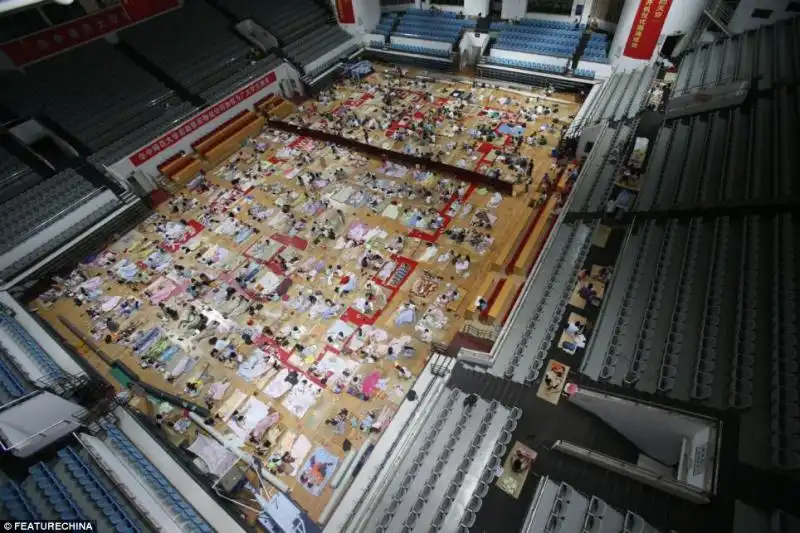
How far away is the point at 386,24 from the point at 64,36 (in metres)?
18.6

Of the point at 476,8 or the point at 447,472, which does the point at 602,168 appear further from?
the point at 476,8

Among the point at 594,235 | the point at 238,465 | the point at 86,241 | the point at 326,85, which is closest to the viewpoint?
the point at 238,465

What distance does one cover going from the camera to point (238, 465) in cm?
1031

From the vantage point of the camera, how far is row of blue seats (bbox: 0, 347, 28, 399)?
32.4 ft

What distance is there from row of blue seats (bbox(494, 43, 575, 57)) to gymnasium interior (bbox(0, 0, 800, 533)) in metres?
→ 0.20

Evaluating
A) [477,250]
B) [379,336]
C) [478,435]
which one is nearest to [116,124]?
[379,336]

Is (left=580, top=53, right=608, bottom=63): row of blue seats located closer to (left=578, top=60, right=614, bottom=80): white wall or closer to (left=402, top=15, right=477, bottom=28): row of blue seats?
(left=578, top=60, right=614, bottom=80): white wall

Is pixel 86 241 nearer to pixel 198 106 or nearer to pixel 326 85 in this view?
pixel 198 106

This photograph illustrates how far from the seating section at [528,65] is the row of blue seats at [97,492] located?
2553 centimetres

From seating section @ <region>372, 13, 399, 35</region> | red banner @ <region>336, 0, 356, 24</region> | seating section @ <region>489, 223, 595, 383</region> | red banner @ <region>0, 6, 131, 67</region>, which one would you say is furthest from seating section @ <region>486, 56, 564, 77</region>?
red banner @ <region>0, 6, 131, 67</region>

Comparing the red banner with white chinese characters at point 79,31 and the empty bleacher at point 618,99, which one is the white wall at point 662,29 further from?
the red banner with white chinese characters at point 79,31

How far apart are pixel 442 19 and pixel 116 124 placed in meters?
20.5

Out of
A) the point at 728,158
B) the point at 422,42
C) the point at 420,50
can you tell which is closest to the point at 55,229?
the point at 420,50

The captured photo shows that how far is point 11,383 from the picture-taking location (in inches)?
399
